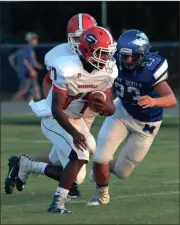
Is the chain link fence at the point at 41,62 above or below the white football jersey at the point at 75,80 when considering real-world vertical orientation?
below

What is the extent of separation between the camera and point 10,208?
910 cm

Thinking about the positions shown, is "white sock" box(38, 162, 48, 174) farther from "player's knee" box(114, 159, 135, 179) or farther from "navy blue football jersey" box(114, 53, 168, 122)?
"navy blue football jersey" box(114, 53, 168, 122)

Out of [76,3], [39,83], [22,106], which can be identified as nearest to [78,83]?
[22,106]

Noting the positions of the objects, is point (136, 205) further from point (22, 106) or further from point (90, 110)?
point (22, 106)

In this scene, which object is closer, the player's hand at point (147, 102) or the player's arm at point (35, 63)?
the player's hand at point (147, 102)

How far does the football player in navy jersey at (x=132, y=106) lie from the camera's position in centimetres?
889

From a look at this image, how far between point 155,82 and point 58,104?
51.0 inches

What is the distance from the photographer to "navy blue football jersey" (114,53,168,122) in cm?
898

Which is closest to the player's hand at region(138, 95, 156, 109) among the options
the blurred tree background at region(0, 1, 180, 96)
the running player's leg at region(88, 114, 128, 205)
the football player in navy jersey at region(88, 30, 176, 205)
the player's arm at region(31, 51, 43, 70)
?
the football player in navy jersey at region(88, 30, 176, 205)

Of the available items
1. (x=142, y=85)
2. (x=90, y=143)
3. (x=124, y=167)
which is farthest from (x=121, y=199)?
(x=142, y=85)

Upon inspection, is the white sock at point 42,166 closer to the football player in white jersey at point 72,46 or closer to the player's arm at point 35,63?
→ the football player in white jersey at point 72,46

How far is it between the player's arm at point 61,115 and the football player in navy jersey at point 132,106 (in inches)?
31.3

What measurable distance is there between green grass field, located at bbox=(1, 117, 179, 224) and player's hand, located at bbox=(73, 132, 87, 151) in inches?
26.0

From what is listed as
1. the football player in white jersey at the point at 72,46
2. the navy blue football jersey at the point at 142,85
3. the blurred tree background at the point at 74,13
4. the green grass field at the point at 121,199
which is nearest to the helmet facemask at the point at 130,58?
the navy blue football jersey at the point at 142,85
